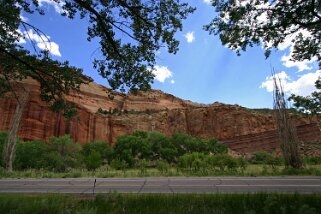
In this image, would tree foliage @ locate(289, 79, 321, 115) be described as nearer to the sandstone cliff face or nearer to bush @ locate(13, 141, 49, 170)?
bush @ locate(13, 141, 49, 170)

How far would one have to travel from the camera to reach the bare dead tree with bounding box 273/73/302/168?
967 inches

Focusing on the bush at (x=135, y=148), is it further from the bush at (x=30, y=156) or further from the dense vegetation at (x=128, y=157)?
the bush at (x=30, y=156)

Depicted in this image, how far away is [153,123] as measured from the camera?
3465 inches

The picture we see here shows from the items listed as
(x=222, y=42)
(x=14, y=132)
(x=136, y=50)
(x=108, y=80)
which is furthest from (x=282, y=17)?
(x=14, y=132)

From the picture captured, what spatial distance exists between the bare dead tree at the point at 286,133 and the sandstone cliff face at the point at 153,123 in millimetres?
43753

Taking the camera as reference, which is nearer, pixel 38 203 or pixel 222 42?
pixel 38 203

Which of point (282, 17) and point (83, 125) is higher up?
point (83, 125)

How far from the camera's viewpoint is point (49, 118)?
72750mm

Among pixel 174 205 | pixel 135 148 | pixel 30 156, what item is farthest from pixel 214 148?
pixel 174 205

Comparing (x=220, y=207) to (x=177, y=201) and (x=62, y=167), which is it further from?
(x=62, y=167)

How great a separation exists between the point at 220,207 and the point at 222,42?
5.26 meters

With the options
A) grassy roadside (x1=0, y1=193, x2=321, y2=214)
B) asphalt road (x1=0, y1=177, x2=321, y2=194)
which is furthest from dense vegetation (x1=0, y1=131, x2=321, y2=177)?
grassy roadside (x1=0, y1=193, x2=321, y2=214)

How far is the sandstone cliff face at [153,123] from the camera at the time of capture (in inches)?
2768

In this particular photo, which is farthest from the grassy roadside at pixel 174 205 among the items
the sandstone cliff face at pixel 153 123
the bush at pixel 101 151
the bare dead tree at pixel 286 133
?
the sandstone cliff face at pixel 153 123
